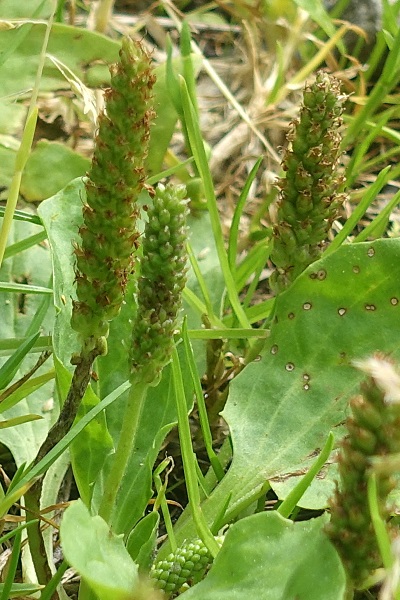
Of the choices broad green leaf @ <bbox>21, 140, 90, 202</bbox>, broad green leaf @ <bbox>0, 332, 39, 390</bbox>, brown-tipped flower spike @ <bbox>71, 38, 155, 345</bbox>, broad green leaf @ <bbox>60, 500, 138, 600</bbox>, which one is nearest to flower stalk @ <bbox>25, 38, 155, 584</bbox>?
brown-tipped flower spike @ <bbox>71, 38, 155, 345</bbox>

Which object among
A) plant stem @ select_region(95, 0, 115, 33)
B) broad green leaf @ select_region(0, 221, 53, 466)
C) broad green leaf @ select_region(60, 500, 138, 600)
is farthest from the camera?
plant stem @ select_region(95, 0, 115, 33)

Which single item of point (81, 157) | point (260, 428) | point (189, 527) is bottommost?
point (189, 527)

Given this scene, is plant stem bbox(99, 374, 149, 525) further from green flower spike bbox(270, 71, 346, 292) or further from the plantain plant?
green flower spike bbox(270, 71, 346, 292)

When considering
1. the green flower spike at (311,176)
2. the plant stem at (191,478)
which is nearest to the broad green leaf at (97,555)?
the plant stem at (191,478)

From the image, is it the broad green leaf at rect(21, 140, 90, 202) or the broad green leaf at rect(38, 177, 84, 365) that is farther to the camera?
the broad green leaf at rect(21, 140, 90, 202)

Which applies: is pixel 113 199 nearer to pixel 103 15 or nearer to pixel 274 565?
pixel 274 565

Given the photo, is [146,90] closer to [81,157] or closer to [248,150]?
[81,157]

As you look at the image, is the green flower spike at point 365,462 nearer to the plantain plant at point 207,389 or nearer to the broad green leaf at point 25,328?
the plantain plant at point 207,389

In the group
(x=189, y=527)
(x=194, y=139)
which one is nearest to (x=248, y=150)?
(x=194, y=139)
